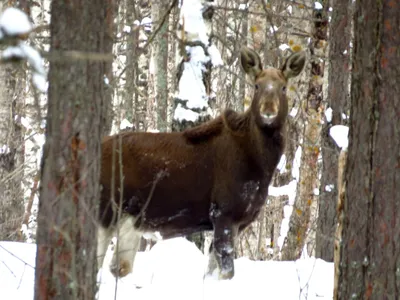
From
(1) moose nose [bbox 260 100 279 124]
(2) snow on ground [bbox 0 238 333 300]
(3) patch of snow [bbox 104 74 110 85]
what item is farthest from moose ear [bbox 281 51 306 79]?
(3) patch of snow [bbox 104 74 110 85]

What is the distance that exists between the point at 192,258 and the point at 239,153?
1419 millimetres

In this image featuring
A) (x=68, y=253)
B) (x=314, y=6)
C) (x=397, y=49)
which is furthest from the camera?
(x=314, y=6)

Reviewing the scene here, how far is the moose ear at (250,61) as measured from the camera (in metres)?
9.14

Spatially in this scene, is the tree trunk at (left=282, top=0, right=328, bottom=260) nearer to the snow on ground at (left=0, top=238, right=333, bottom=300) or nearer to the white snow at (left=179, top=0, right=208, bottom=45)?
the white snow at (left=179, top=0, right=208, bottom=45)

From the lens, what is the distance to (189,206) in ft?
29.2

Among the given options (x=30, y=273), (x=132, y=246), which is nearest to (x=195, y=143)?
(x=132, y=246)

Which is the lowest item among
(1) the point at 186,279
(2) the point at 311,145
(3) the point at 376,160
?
(1) the point at 186,279

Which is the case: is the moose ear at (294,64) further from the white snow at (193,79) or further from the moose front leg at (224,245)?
the moose front leg at (224,245)

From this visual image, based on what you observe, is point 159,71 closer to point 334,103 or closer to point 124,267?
point 334,103

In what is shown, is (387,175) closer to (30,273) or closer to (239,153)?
(239,153)

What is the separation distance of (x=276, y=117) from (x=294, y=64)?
0.76 m

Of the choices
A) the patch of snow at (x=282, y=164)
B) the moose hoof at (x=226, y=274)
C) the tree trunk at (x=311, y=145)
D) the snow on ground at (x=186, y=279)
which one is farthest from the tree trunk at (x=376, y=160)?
the patch of snow at (x=282, y=164)

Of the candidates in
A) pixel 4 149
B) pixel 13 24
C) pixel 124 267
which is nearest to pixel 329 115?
pixel 124 267

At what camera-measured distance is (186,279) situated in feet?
28.1
